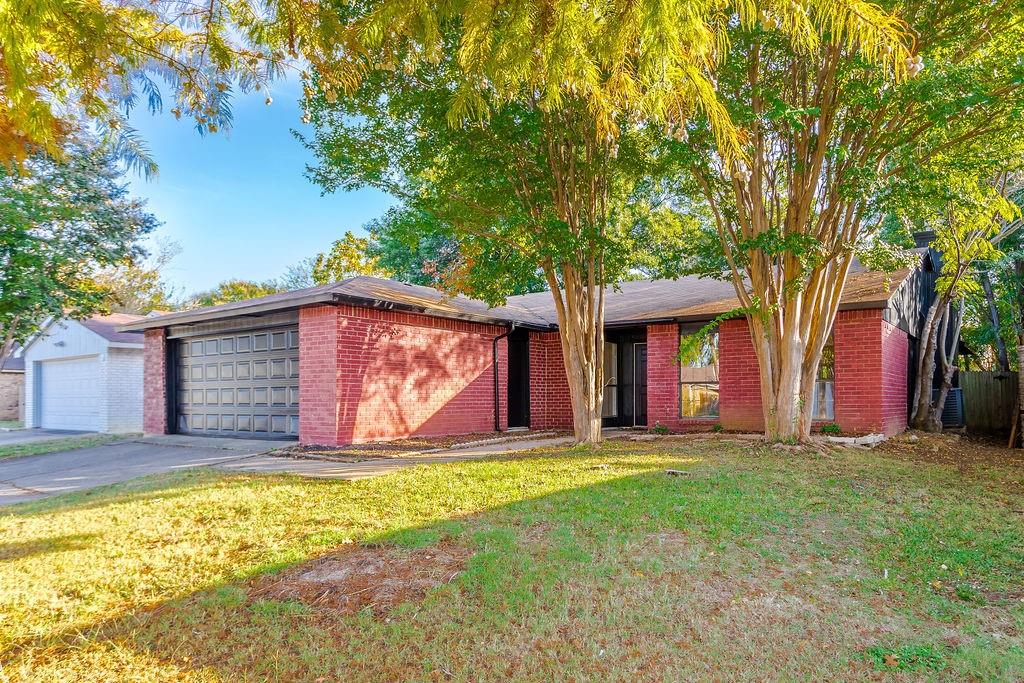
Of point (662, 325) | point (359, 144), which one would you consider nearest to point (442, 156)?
point (359, 144)

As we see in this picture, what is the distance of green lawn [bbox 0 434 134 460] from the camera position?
36.9 ft

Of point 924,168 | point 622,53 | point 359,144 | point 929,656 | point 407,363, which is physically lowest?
point 929,656

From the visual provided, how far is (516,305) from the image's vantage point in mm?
17234

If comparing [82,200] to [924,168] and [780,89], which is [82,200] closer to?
[780,89]

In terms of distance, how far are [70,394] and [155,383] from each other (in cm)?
647

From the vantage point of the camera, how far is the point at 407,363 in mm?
11711

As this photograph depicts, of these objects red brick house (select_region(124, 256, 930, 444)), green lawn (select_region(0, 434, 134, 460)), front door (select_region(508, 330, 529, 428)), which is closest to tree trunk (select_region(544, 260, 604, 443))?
red brick house (select_region(124, 256, 930, 444))

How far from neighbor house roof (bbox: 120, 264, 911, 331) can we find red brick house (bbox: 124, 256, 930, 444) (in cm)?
4

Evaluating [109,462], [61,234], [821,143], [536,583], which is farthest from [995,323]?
[61,234]

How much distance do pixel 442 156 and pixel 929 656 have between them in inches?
330

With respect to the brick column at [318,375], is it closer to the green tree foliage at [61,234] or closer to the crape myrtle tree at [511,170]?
the crape myrtle tree at [511,170]

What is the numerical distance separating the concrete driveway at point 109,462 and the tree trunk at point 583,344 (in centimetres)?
501

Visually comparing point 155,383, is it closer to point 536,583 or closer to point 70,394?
point 70,394

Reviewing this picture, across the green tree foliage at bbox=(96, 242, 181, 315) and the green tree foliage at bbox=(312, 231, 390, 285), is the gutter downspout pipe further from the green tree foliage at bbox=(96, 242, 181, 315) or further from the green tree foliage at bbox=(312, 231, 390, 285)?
the green tree foliage at bbox=(96, 242, 181, 315)
